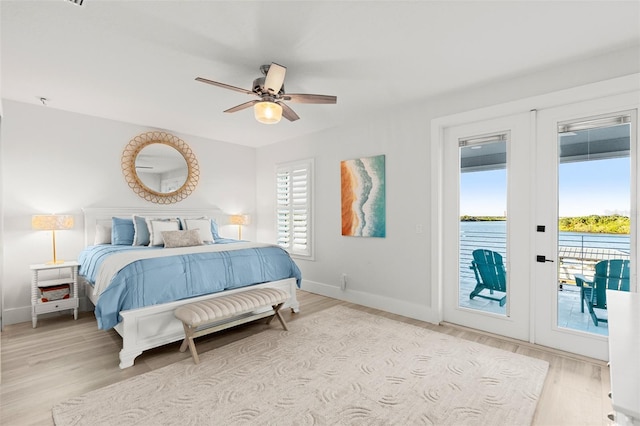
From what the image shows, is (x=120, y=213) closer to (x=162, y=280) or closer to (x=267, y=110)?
(x=162, y=280)

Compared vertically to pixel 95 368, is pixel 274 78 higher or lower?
higher

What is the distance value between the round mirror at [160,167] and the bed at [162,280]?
1119 mm

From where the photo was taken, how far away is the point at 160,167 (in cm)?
480

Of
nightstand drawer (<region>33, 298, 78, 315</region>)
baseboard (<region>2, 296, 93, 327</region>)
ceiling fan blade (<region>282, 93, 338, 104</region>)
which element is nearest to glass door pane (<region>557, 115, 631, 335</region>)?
ceiling fan blade (<region>282, 93, 338, 104</region>)

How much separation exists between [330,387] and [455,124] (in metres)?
2.94

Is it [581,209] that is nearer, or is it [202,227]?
[581,209]

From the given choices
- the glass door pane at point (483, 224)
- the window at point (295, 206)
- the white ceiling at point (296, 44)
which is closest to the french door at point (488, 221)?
the glass door pane at point (483, 224)

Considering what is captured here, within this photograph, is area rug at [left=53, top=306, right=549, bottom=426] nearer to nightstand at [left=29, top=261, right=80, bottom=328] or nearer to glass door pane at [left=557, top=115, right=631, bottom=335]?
glass door pane at [left=557, top=115, right=631, bottom=335]

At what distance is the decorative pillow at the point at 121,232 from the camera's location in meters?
3.97

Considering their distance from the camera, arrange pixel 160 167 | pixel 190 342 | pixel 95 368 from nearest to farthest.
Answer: pixel 95 368 < pixel 190 342 < pixel 160 167

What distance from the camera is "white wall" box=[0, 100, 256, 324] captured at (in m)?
3.60

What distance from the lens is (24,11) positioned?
204 cm

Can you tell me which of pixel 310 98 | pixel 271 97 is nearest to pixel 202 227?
pixel 271 97

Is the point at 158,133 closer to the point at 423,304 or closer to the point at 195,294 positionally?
the point at 195,294
